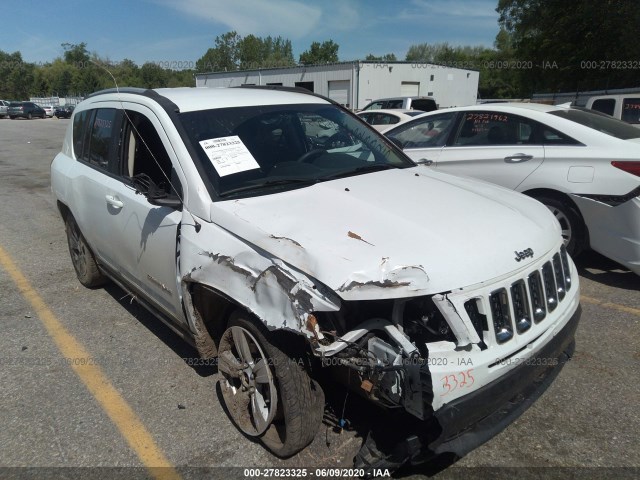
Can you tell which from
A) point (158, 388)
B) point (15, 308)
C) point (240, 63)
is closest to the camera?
point (158, 388)

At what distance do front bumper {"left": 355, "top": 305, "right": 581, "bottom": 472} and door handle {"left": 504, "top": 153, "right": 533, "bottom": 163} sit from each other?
10.4ft

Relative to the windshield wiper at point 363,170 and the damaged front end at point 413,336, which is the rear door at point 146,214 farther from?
the windshield wiper at point 363,170

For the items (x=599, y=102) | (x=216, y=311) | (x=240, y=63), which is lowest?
(x=216, y=311)

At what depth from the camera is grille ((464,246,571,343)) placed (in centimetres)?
221

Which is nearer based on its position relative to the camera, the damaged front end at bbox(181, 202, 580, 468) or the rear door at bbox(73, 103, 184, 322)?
the damaged front end at bbox(181, 202, 580, 468)

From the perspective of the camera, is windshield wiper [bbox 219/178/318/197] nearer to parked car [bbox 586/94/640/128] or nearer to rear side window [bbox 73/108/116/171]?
rear side window [bbox 73/108/116/171]

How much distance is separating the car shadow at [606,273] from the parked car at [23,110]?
49.5 meters

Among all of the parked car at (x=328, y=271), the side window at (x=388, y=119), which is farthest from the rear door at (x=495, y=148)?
the side window at (x=388, y=119)

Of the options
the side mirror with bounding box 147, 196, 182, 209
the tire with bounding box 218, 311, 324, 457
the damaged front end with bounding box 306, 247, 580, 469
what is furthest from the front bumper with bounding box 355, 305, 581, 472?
the side mirror with bounding box 147, 196, 182, 209

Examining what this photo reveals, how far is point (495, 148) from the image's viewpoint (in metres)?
5.52

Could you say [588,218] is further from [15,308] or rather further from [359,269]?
[15,308]

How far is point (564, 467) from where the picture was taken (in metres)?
2.51

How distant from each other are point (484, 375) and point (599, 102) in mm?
11592

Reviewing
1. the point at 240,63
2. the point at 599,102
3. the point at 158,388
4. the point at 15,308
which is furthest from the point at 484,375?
the point at 240,63
